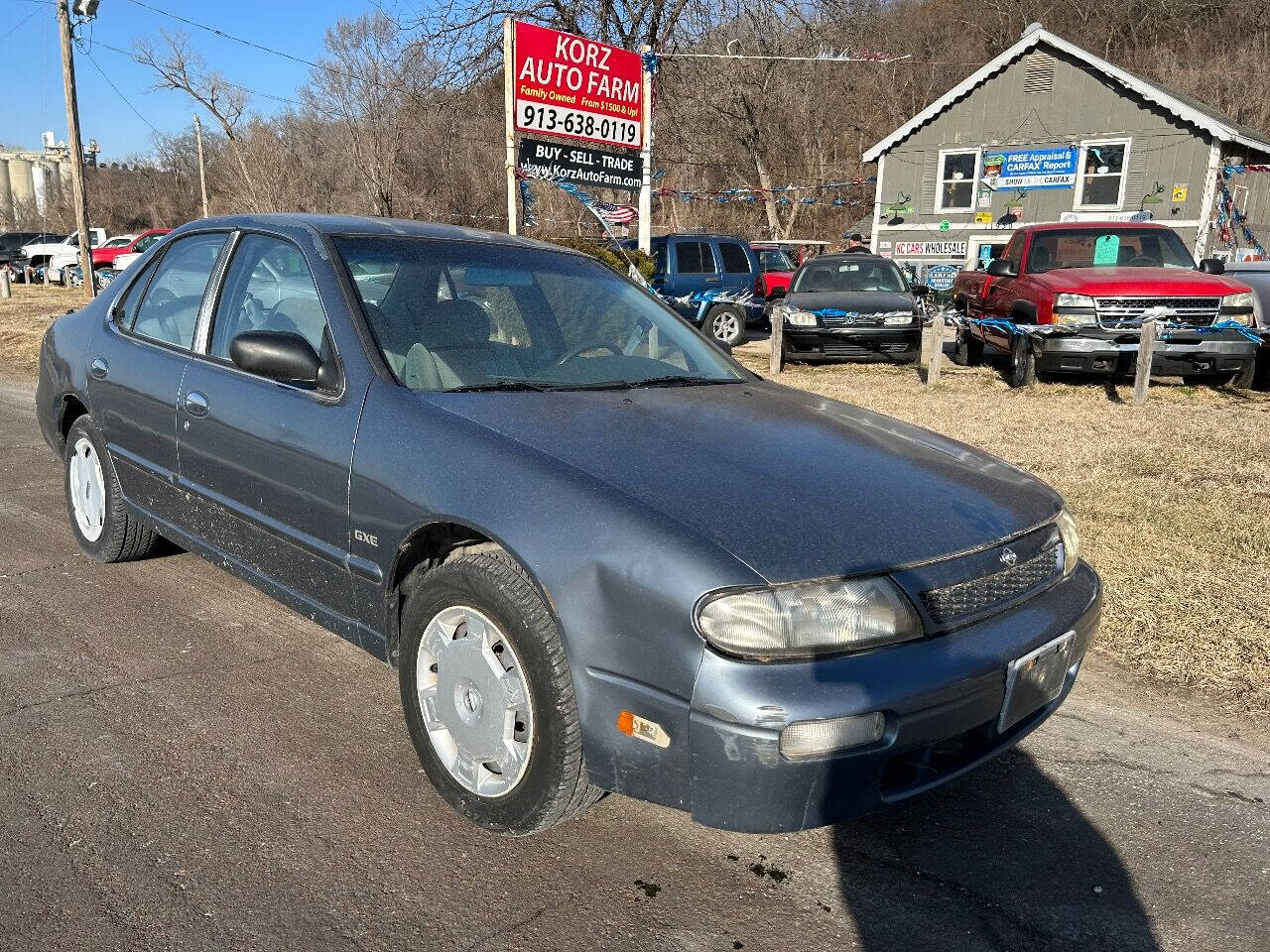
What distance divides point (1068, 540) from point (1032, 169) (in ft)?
72.2

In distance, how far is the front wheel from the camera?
618 inches

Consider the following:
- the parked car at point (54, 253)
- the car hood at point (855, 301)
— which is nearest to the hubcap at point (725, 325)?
the car hood at point (855, 301)

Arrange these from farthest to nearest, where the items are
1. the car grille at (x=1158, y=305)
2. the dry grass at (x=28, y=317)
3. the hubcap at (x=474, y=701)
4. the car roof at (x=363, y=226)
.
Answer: the dry grass at (x=28, y=317), the car grille at (x=1158, y=305), the car roof at (x=363, y=226), the hubcap at (x=474, y=701)

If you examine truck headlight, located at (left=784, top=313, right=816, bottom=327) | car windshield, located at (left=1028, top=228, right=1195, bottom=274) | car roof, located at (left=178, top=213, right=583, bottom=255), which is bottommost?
truck headlight, located at (left=784, top=313, right=816, bottom=327)

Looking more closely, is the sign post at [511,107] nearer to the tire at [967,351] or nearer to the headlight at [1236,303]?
the tire at [967,351]

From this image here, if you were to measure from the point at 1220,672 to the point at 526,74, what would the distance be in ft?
39.2

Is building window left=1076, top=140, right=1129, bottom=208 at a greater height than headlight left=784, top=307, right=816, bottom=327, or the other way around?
building window left=1076, top=140, right=1129, bottom=208

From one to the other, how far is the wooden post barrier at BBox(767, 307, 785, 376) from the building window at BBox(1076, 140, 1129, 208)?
13200mm

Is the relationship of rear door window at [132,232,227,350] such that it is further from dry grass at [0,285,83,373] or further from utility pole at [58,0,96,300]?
utility pole at [58,0,96,300]

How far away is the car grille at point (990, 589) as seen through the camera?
2342mm

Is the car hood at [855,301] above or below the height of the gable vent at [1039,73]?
below

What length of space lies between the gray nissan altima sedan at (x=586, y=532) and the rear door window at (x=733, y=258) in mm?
12929

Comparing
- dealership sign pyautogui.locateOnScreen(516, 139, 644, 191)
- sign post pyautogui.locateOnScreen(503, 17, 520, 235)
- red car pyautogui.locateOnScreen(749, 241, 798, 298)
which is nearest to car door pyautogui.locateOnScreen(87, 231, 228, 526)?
sign post pyautogui.locateOnScreen(503, 17, 520, 235)

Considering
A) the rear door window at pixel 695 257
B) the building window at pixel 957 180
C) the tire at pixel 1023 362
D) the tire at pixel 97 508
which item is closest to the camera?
the tire at pixel 97 508
